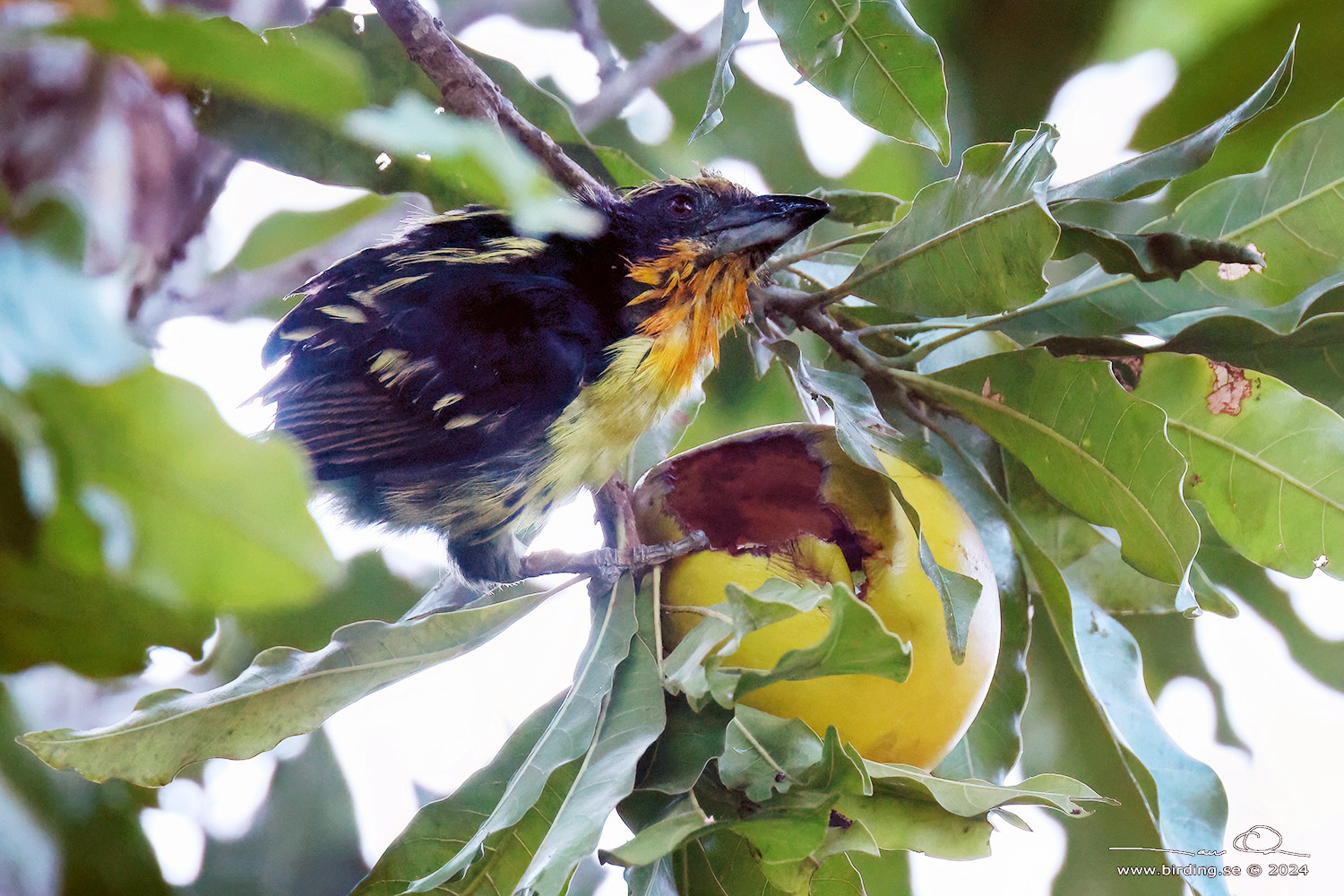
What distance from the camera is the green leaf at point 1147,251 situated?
71cm

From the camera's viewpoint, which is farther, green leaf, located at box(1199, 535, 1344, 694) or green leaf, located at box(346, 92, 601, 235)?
green leaf, located at box(1199, 535, 1344, 694)

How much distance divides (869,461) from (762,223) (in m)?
0.37

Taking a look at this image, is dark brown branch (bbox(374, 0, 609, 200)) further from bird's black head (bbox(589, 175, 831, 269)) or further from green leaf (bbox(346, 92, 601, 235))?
green leaf (bbox(346, 92, 601, 235))

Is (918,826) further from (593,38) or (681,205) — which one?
(593,38)

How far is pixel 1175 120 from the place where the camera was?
128 centimetres

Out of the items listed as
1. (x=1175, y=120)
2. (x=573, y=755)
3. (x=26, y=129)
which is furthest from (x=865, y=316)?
(x=26, y=129)

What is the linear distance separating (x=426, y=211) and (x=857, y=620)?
0.65 m

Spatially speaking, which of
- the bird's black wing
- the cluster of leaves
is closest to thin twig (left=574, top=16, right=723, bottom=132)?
the cluster of leaves

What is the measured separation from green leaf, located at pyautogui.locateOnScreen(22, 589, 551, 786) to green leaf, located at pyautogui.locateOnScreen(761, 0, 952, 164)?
551 millimetres

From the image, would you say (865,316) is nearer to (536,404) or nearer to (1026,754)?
(536,404)

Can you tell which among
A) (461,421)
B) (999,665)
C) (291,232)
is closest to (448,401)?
(461,421)

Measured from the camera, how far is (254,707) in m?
0.71

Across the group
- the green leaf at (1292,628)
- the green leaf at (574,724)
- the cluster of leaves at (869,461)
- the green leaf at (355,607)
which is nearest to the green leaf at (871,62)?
the cluster of leaves at (869,461)

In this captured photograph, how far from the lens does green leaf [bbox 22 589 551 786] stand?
2.08 feet
